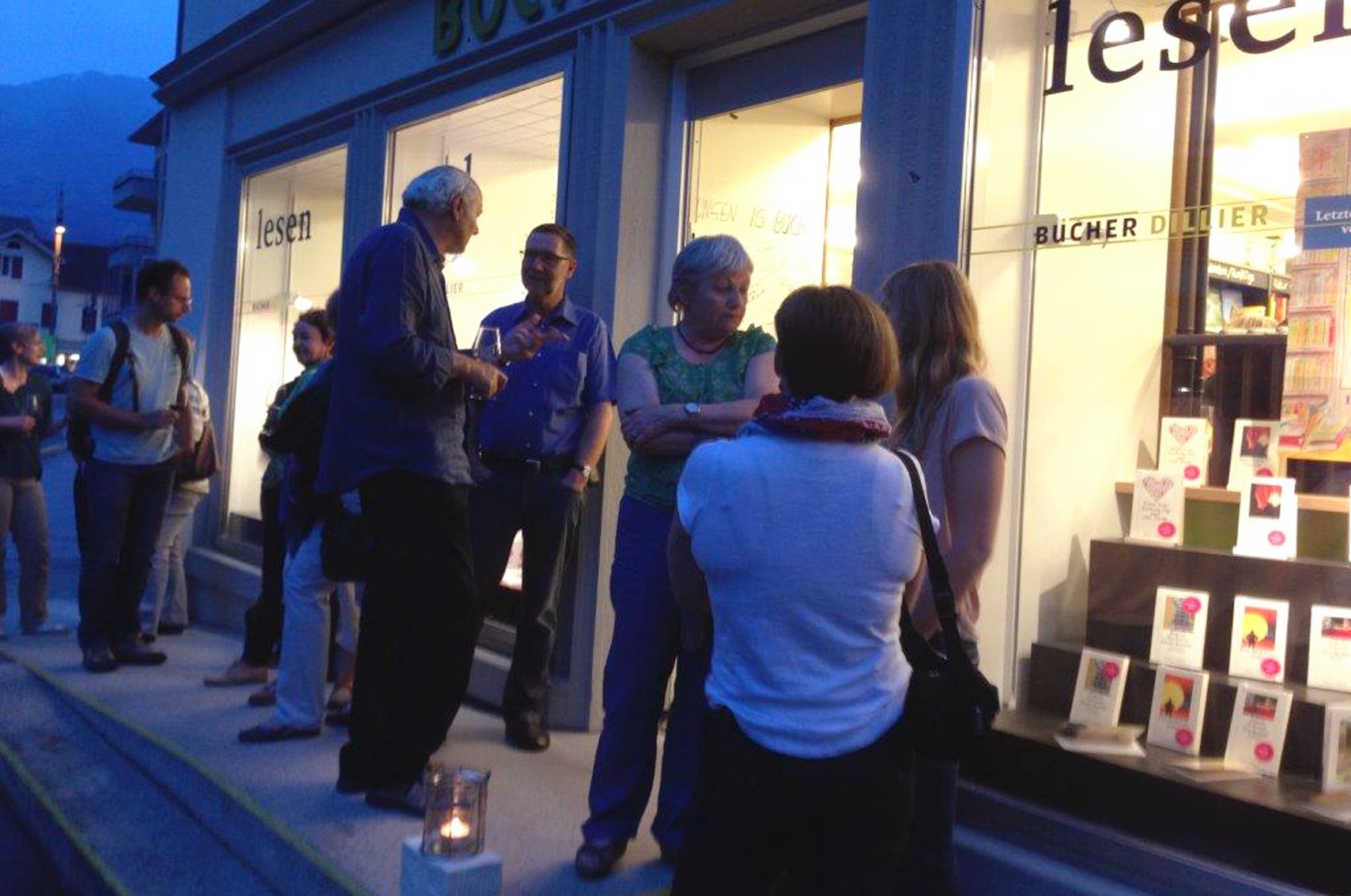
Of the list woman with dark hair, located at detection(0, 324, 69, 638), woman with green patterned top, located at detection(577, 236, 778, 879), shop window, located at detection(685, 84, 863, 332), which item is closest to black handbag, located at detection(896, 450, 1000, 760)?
woman with green patterned top, located at detection(577, 236, 778, 879)

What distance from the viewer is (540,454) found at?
15.0 ft

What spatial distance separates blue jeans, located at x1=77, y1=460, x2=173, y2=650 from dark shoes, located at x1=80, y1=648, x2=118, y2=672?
0.03 meters

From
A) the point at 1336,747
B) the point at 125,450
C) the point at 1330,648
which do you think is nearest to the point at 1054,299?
the point at 1330,648

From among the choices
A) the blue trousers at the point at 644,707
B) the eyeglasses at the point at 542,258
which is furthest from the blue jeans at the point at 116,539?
the blue trousers at the point at 644,707

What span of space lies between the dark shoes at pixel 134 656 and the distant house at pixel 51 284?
2982 inches

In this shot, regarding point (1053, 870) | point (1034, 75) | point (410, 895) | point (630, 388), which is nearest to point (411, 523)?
point (630, 388)

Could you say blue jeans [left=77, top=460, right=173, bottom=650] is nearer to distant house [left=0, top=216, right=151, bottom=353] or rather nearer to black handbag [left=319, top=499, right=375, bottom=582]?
black handbag [left=319, top=499, right=375, bottom=582]

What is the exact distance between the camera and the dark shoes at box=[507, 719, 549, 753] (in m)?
4.66

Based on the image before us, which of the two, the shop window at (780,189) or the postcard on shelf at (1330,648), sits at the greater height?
the shop window at (780,189)

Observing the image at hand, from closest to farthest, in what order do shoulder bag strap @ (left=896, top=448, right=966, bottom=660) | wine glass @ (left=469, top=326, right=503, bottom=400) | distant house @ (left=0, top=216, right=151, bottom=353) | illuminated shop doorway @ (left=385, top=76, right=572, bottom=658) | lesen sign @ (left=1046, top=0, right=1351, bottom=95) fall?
1. shoulder bag strap @ (left=896, top=448, right=966, bottom=660)
2. lesen sign @ (left=1046, top=0, right=1351, bottom=95)
3. wine glass @ (left=469, top=326, right=503, bottom=400)
4. illuminated shop doorway @ (left=385, top=76, right=572, bottom=658)
5. distant house @ (left=0, top=216, right=151, bottom=353)

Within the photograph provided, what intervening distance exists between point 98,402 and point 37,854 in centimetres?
219

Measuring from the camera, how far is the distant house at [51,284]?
255ft

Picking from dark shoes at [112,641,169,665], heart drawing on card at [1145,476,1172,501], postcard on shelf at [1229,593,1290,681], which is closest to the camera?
postcard on shelf at [1229,593,1290,681]

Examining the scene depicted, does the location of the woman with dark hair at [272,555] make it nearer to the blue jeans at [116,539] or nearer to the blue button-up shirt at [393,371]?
the blue jeans at [116,539]
